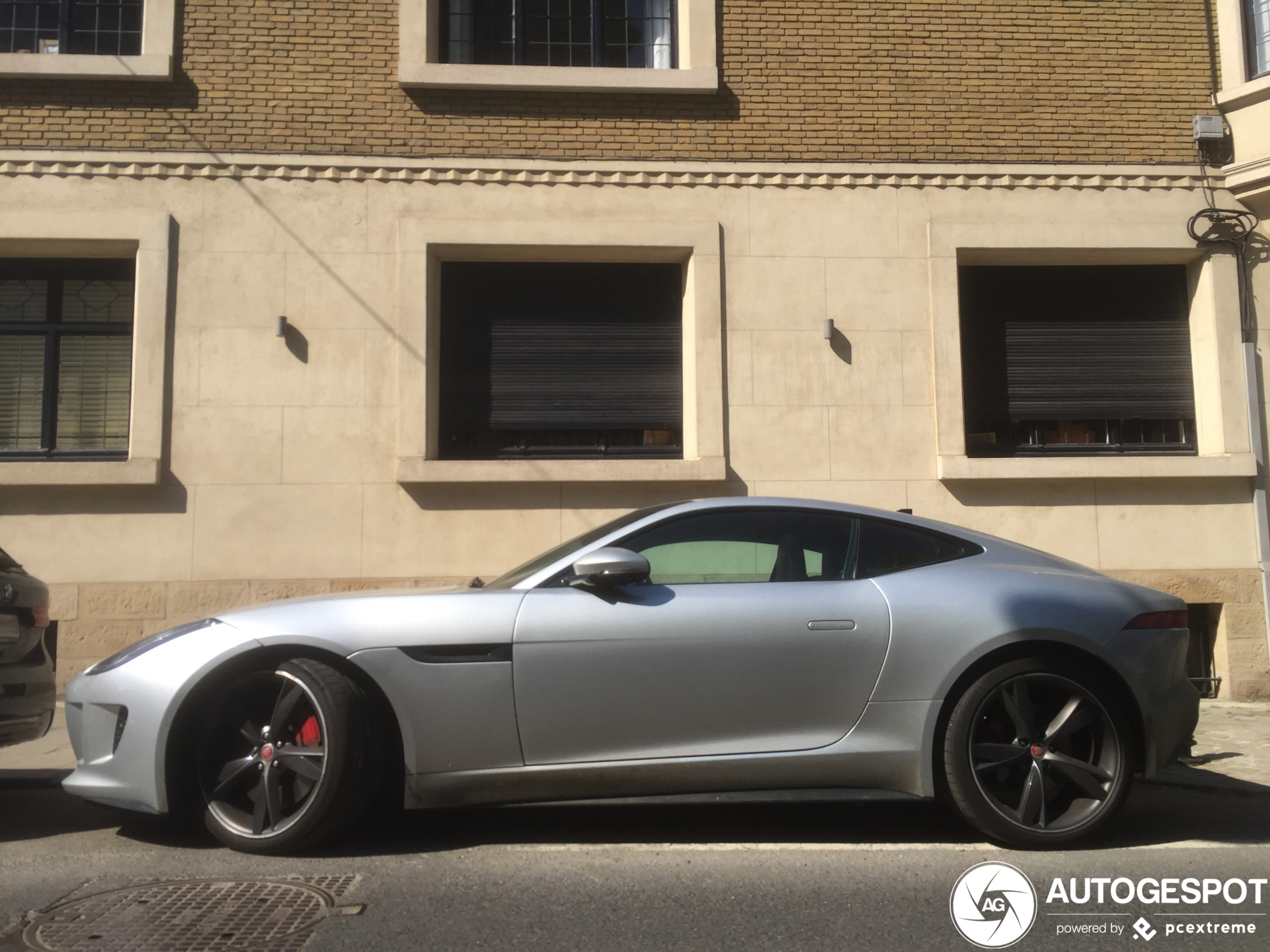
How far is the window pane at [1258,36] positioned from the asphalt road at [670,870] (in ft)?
24.8

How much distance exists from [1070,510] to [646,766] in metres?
6.58

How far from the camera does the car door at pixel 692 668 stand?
4.24m

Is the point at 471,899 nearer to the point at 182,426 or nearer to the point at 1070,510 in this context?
the point at 182,426

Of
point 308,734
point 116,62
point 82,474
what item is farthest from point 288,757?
point 116,62

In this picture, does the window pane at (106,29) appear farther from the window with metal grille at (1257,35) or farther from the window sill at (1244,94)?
the window with metal grille at (1257,35)

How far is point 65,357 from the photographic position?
9586 millimetres

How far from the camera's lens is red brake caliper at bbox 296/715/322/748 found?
13.9 ft

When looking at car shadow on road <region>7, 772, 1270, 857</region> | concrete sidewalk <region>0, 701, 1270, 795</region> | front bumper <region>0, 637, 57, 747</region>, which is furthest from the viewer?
concrete sidewalk <region>0, 701, 1270, 795</region>

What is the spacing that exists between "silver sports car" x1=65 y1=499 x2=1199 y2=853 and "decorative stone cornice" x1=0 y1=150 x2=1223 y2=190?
19.7ft

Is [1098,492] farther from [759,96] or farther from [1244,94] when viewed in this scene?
[759,96]

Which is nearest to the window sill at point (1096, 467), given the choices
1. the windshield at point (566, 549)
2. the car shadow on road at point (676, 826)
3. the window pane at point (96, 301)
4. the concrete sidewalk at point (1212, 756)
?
the concrete sidewalk at point (1212, 756)

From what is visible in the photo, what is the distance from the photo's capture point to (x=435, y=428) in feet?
31.2

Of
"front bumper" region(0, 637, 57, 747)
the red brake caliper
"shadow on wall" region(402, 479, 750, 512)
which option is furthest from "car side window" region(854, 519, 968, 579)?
"shadow on wall" region(402, 479, 750, 512)
